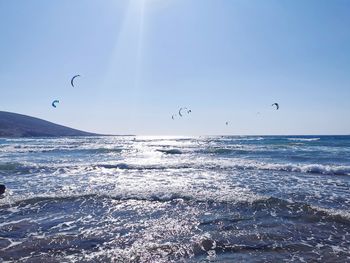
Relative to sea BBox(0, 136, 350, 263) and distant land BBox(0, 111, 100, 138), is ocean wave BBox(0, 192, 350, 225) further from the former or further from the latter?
distant land BBox(0, 111, 100, 138)

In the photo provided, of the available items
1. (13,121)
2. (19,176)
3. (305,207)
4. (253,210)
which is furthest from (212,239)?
(13,121)

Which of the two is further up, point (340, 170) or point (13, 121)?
point (13, 121)

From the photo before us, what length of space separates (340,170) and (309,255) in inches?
582

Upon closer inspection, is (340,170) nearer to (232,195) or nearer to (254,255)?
(232,195)

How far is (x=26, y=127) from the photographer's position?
500 feet

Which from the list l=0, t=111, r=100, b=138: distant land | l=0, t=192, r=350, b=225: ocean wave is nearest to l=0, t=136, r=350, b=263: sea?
l=0, t=192, r=350, b=225: ocean wave

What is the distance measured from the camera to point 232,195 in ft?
37.2

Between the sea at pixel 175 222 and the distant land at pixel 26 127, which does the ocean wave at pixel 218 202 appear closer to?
the sea at pixel 175 222

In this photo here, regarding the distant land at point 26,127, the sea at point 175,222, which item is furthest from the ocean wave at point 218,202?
the distant land at point 26,127

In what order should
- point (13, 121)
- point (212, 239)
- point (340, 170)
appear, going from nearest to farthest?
1. point (212, 239)
2. point (340, 170)
3. point (13, 121)

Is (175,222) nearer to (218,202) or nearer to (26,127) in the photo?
(218,202)

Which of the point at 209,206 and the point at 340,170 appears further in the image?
the point at 340,170

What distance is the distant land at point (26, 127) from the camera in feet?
451

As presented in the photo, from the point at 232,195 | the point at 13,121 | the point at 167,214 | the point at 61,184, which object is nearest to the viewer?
the point at 167,214
